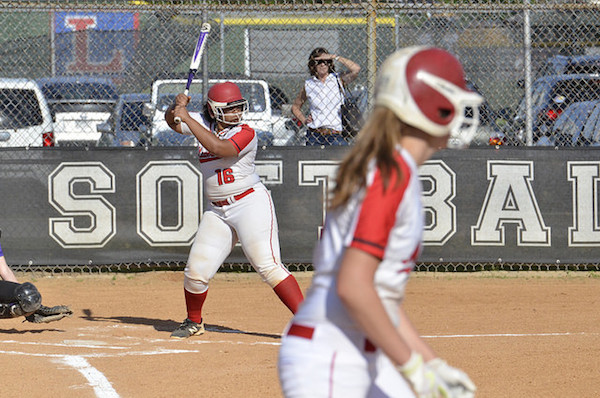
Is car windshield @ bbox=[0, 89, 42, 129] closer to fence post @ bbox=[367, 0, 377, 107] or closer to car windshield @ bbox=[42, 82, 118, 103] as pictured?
car windshield @ bbox=[42, 82, 118, 103]

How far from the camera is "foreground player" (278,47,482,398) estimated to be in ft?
7.70

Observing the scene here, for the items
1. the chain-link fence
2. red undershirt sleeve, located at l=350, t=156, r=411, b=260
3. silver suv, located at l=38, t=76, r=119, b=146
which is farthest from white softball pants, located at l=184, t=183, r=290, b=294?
red undershirt sleeve, located at l=350, t=156, r=411, b=260

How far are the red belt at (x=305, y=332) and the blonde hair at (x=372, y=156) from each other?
0.37 metres

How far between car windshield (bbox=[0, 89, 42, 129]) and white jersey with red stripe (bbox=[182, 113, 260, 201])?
393 cm

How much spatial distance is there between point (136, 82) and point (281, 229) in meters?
2.46

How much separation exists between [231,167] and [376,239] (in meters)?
4.60

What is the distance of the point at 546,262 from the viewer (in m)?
9.71

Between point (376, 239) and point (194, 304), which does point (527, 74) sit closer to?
point (194, 304)

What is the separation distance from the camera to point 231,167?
687cm

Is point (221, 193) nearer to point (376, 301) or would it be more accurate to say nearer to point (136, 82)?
point (136, 82)

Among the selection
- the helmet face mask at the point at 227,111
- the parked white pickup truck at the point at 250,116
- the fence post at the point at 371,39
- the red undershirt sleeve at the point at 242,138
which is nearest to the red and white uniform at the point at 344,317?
the red undershirt sleeve at the point at 242,138

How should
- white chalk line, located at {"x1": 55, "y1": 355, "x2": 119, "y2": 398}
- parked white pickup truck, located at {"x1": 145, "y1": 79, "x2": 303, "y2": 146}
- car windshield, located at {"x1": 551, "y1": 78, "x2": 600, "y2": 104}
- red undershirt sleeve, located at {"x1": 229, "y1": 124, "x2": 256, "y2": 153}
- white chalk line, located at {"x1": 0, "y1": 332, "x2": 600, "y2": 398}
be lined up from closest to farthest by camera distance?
white chalk line, located at {"x1": 55, "y1": 355, "x2": 119, "y2": 398} < white chalk line, located at {"x1": 0, "y1": 332, "x2": 600, "y2": 398} < red undershirt sleeve, located at {"x1": 229, "y1": 124, "x2": 256, "y2": 153} < parked white pickup truck, located at {"x1": 145, "y1": 79, "x2": 303, "y2": 146} < car windshield, located at {"x1": 551, "y1": 78, "x2": 600, "y2": 104}

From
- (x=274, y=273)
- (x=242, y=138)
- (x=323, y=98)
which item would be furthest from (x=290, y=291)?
(x=323, y=98)

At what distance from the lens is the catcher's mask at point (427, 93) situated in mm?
2424
